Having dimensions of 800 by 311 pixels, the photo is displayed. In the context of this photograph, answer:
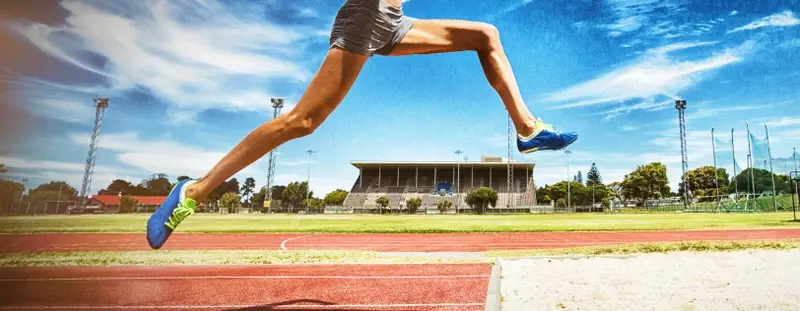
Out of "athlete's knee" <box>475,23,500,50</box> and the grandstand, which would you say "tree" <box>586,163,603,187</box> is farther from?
"athlete's knee" <box>475,23,500,50</box>

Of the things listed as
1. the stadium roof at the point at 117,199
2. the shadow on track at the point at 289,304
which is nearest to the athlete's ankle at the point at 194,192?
the shadow on track at the point at 289,304

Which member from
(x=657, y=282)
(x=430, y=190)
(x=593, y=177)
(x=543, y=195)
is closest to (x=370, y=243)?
(x=657, y=282)

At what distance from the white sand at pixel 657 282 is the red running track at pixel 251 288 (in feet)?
1.46

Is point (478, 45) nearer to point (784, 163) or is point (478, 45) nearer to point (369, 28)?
point (369, 28)

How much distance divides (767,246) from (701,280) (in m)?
3.75

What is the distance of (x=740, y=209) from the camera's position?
34.5 m

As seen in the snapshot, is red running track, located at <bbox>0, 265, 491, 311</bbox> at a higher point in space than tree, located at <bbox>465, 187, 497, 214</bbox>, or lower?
lower

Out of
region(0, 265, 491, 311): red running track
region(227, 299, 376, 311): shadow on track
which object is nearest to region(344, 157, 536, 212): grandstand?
region(0, 265, 491, 311): red running track

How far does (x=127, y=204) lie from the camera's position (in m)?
48.9

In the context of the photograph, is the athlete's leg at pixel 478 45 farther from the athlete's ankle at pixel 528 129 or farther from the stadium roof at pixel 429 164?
the stadium roof at pixel 429 164

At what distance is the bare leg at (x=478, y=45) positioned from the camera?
2.24m

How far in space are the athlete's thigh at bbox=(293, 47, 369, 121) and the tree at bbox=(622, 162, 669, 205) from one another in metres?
73.6

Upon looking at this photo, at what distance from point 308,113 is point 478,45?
888 millimetres

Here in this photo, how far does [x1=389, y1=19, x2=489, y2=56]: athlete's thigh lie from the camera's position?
7.35 feet
